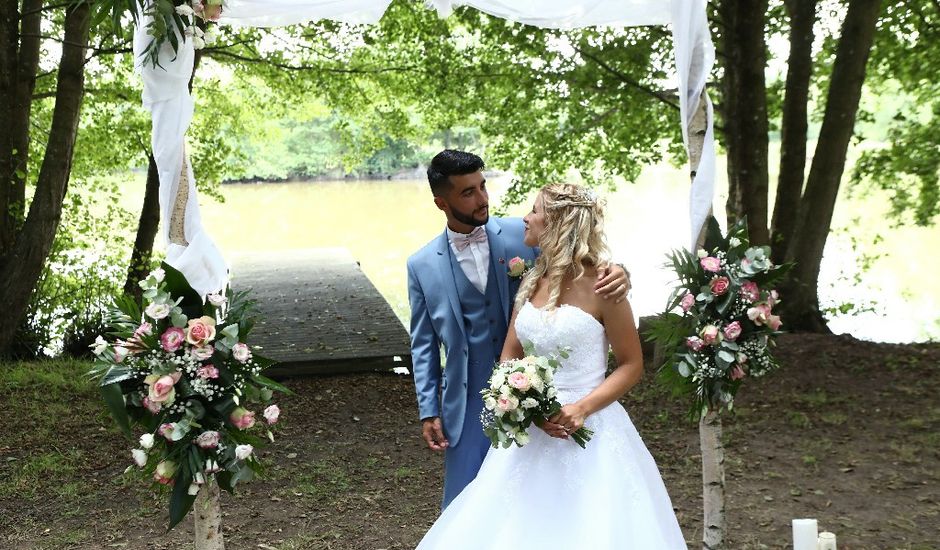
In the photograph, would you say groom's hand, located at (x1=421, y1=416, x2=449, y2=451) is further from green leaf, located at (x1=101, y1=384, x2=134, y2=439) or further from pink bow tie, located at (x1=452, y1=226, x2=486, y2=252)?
green leaf, located at (x1=101, y1=384, x2=134, y2=439)

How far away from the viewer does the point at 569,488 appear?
3268mm

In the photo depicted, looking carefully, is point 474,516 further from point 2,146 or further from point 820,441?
point 2,146

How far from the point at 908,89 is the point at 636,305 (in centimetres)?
518

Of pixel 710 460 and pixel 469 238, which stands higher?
pixel 469 238

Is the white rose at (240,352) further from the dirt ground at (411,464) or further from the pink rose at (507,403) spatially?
the dirt ground at (411,464)

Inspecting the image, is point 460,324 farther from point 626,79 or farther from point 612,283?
point 626,79

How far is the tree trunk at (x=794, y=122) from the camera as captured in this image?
855 centimetres

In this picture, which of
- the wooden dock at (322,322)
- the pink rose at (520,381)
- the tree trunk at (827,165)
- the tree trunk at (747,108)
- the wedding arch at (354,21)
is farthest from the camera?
the wooden dock at (322,322)

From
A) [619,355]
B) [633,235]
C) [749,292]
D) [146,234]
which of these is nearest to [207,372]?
[619,355]

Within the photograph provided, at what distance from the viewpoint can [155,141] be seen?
3.72m

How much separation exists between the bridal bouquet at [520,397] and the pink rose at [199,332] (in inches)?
39.6

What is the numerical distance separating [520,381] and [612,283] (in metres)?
0.48

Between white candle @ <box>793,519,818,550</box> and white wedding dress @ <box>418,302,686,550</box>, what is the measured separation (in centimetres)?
45

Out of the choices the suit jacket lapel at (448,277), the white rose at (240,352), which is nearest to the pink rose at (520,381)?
the suit jacket lapel at (448,277)
